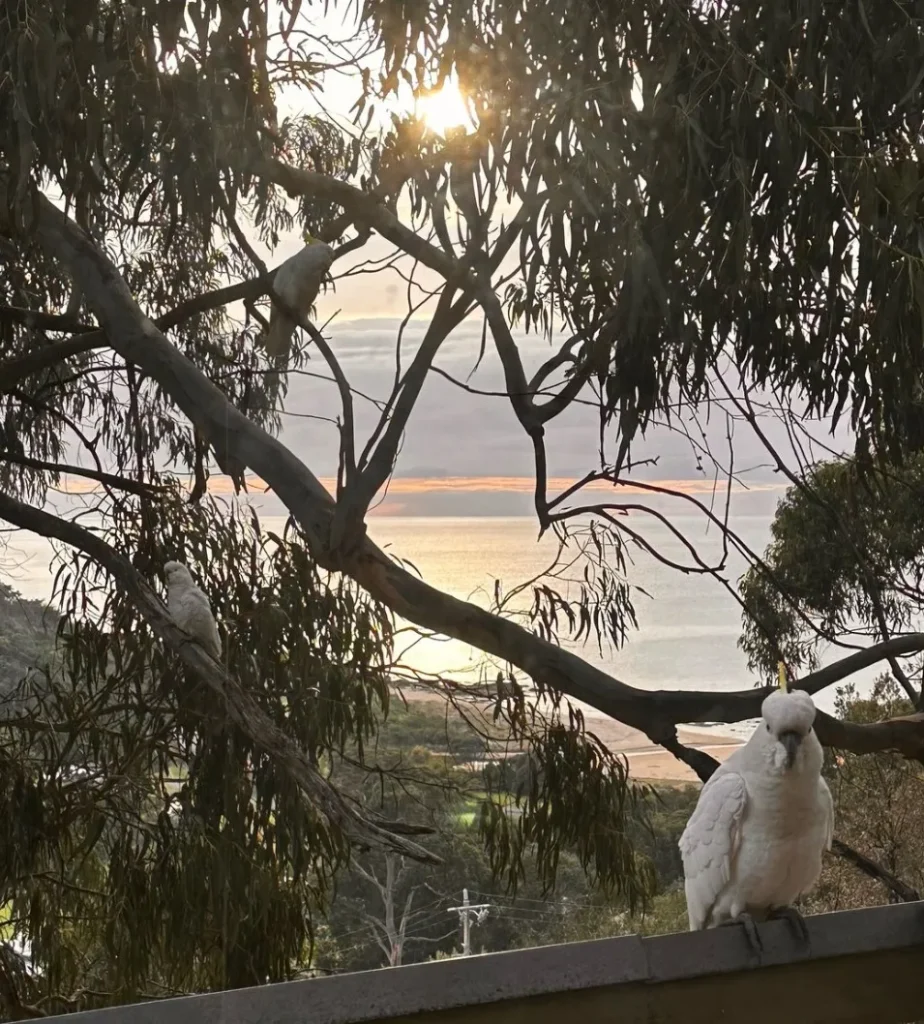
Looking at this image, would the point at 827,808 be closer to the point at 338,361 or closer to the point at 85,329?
the point at 338,361

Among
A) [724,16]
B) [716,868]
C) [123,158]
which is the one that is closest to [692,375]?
[724,16]

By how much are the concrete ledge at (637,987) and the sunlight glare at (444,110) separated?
1126 mm

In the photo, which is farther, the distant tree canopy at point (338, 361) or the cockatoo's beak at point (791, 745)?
the distant tree canopy at point (338, 361)

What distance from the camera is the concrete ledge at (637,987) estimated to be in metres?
1.13

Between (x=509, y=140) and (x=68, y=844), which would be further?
(x=68, y=844)

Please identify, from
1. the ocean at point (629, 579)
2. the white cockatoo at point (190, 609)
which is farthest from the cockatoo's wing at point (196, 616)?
the ocean at point (629, 579)

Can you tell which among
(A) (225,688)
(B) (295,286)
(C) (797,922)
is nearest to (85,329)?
(B) (295,286)

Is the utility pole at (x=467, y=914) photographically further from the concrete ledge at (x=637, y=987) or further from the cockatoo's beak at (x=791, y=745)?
the cockatoo's beak at (x=791, y=745)

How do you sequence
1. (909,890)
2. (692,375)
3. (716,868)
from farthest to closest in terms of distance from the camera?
(909,890)
(692,375)
(716,868)

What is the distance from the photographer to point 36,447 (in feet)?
6.01

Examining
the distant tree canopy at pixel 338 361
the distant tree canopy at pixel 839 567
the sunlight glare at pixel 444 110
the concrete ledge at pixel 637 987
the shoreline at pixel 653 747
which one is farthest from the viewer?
the distant tree canopy at pixel 839 567

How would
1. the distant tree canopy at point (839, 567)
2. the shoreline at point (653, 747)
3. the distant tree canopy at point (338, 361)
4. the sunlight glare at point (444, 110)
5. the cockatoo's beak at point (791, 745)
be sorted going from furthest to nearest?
the distant tree canopy at point (839, 567) < the shoreline at point (653, 747) < the sunlight glare at point (444, 110) < the distant tree canopy at point (338, 361) < the cockatoo's beak at point (791, 745)

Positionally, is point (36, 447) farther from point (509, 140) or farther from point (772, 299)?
point (772, 299)

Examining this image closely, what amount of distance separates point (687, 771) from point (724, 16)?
1089 mm
